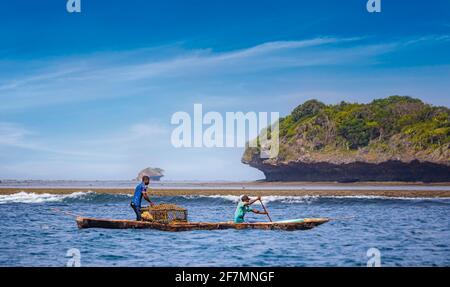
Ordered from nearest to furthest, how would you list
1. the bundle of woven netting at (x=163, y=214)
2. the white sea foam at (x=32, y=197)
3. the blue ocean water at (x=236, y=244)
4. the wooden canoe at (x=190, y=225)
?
the blue ocean water at (x=236, y=244) → the wooden canoe at (x=190, y=225) → the bundle of woven netting at (x=163, y=214) → the white sea foam at (x=32, y=197)

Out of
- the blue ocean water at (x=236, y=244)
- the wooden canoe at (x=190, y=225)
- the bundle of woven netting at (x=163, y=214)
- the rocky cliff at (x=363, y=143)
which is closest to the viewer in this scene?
the blue ocean water at (x=236, y=244)

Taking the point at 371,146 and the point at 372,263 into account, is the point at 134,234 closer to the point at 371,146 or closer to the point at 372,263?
the point at 372,263

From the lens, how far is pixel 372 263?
17281 millimetres

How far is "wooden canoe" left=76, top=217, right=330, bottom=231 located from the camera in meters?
23.6

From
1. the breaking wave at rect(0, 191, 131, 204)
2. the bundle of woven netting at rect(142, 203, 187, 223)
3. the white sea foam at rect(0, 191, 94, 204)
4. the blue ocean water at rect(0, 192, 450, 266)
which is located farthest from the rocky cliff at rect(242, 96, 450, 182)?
the bundle of woven netting at rect(142, 203, 187, 223)

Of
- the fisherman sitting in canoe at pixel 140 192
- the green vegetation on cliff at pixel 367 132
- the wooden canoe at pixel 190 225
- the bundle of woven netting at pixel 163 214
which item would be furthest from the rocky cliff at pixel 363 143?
the fisherman sitting in canoe at pixel 140 192

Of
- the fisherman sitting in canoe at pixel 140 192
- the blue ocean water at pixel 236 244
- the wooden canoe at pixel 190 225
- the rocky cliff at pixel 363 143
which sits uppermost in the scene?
the rocky cliff at pixel 363 143

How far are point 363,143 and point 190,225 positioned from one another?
6733 centimetres

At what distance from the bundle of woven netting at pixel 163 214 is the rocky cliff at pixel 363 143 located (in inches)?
2224

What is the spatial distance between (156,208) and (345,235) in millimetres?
7398

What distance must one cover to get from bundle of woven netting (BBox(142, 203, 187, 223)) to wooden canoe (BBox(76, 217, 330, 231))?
0.39 meters

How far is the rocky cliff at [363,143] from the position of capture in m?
77.7

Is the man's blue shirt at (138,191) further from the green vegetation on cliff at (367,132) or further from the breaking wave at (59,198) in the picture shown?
the green vegetation on cliff at (367,132)
